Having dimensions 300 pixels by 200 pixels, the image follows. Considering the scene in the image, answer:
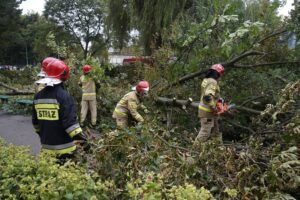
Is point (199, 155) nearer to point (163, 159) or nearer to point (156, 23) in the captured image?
point (163, 159)

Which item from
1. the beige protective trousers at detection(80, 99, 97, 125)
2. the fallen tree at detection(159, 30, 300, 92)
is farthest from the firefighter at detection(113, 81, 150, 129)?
the beige protective trousers at detection(80, 99, 97, 125)

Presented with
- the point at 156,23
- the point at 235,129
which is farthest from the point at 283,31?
the point at 156,23

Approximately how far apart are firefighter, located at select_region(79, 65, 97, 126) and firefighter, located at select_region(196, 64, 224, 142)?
2910mm

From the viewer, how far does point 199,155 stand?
334 centimetres

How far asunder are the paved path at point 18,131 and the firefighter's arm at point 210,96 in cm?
285

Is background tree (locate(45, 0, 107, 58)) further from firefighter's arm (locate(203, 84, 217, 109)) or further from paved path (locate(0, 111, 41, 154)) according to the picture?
firefighter's arm (locate(203, 84, 217, 109))

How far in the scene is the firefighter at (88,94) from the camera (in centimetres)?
758

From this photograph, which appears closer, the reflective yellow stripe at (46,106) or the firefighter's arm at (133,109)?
the reflective yellow stripe at (46,106)

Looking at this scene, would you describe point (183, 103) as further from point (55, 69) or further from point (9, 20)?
point (9, 20)

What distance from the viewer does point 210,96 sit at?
5258 mm

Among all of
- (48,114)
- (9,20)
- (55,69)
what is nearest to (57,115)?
(48,114)

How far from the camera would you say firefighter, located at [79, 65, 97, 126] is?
7582mm

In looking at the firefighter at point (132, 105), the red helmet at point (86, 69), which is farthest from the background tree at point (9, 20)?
the firefighter at point (132, 105)

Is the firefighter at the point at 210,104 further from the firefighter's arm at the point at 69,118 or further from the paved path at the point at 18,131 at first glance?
the paved path at the point at 18,131
